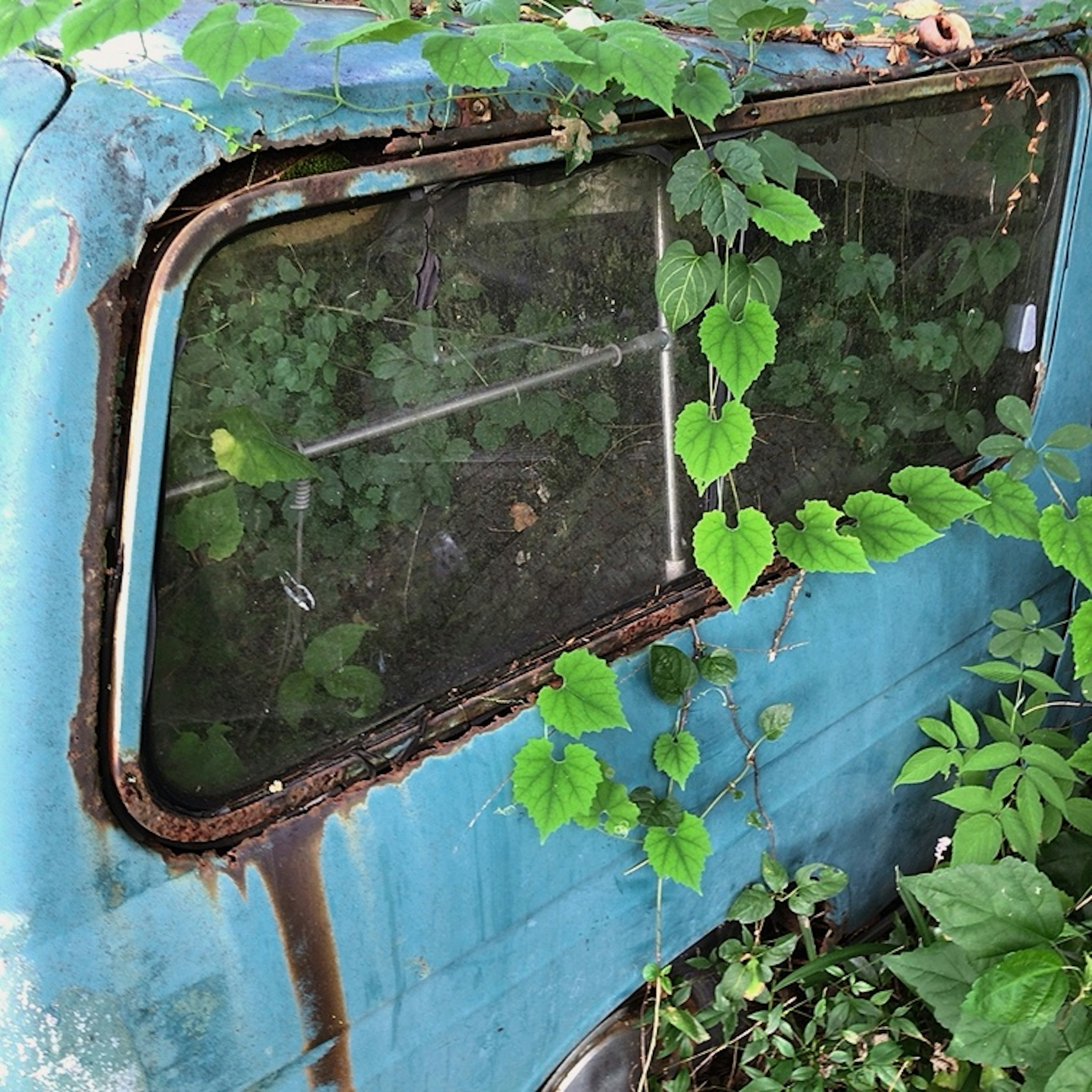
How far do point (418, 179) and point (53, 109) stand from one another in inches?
15.4

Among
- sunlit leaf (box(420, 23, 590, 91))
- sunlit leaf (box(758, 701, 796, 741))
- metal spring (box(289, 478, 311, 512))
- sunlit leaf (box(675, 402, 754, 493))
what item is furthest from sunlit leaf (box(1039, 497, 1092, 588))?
metal spring (box(289, 478, 311, 512))

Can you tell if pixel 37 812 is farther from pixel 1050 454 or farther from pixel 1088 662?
pixel 1050 454

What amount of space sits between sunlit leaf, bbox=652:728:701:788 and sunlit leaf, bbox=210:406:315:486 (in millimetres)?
702

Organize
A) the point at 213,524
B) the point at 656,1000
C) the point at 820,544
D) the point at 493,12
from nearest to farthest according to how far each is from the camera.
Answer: the point at 213,524, the point at 493,12, the point at 820,544, the point at 656,1000

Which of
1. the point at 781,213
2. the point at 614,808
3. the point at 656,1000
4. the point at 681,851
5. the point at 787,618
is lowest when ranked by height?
the point at 656,1000

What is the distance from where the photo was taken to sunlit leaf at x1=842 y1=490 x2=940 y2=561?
1.74 metres

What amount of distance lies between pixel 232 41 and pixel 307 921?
1015mm

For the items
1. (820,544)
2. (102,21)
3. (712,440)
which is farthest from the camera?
(820,544)

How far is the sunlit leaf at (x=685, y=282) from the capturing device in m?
1.50

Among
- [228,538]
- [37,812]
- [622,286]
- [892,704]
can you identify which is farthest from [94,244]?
[892,704]

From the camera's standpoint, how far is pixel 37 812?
1.09 metres

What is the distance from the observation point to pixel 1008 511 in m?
1.95

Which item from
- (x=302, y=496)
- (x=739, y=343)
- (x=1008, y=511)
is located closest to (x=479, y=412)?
(x=302, y=496)

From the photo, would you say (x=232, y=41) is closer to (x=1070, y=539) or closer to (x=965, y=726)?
(x=1070, y=539)
